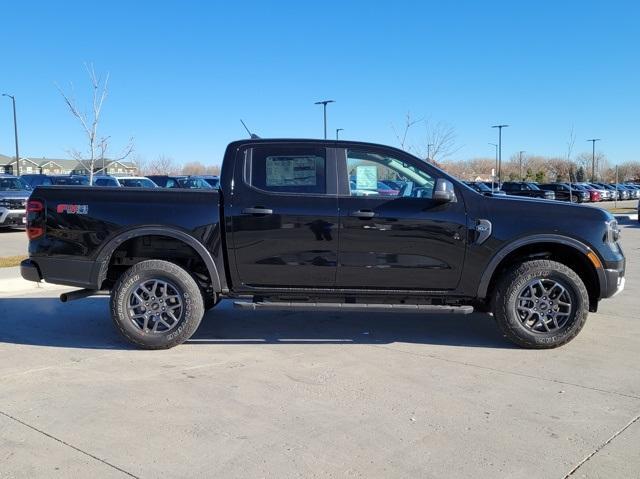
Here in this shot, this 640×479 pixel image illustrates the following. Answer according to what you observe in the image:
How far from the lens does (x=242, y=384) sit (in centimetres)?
470

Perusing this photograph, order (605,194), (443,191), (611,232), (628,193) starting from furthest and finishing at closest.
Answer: (628,193) → (605,194) → (611,232) → (443,191)

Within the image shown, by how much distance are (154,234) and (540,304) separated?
366cm

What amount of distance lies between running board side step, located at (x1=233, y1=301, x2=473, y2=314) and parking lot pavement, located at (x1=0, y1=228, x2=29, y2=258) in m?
8.71

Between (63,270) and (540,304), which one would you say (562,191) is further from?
(63,270)

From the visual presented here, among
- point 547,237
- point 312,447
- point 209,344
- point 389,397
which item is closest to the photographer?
point 312,447

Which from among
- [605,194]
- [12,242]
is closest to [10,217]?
[12,242]

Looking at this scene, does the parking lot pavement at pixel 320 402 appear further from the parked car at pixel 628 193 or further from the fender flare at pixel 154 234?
the parked car at pixel 628 193

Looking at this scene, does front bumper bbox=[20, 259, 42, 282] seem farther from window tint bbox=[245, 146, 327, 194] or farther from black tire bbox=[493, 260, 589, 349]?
black tire bbox=[493, 260, 589, 349]

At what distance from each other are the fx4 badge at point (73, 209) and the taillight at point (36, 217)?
0.18m

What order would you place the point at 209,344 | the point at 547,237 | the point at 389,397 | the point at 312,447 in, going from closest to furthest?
the point at 312,447 < the point at 389,397 < the point at 547,237 < the point at 209,344

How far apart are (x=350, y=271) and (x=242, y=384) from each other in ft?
4.91

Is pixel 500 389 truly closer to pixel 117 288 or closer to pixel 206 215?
pixel 206 215

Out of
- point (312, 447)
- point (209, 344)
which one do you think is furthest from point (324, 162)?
point (312, 447)

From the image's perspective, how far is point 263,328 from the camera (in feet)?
21.4
